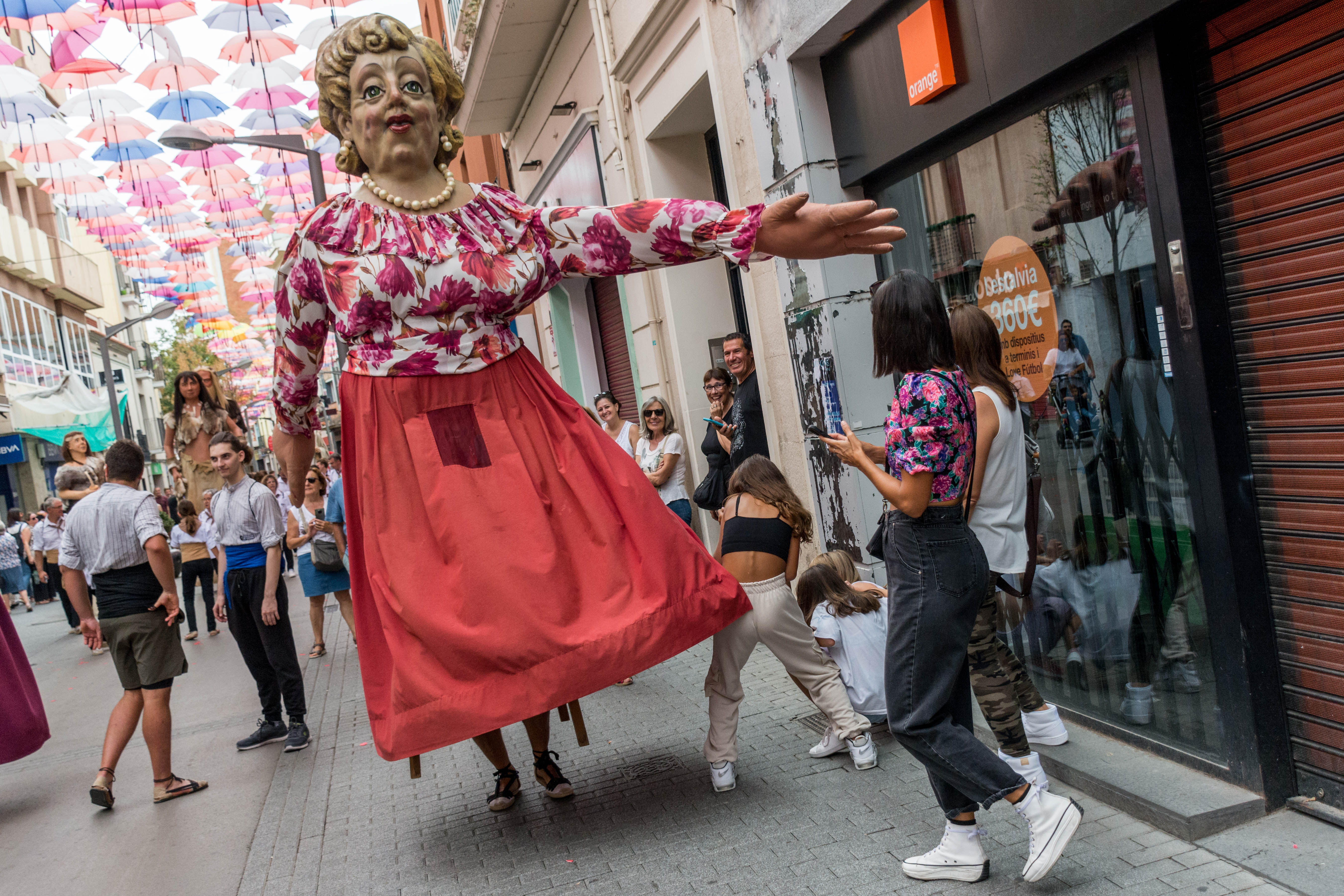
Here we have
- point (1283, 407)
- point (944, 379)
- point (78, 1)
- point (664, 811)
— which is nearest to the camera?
point (944, 379)

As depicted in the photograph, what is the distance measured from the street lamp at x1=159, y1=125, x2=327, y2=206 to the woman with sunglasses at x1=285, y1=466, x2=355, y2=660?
13.8ft

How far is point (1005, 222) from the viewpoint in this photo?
4457mm

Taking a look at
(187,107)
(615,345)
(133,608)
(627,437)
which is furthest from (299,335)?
(187,107)

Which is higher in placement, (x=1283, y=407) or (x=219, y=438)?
(x=219, y=438)

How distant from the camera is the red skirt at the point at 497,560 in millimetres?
3299

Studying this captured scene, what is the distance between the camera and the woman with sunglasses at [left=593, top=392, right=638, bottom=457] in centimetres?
848

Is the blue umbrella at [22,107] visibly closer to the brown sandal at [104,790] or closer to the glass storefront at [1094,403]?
the brown sandal at [104,790]

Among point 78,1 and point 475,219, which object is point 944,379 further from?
point 78,1

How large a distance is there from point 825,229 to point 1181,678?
204cm

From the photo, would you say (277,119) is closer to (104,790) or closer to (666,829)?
(104,790)

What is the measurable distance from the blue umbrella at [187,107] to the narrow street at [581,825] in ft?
31.0

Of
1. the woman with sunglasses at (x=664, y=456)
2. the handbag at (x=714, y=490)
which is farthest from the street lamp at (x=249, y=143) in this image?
the handbag at (x=714, y=490)

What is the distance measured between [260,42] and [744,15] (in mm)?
9093

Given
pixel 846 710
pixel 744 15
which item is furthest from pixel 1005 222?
pixel 744 15
